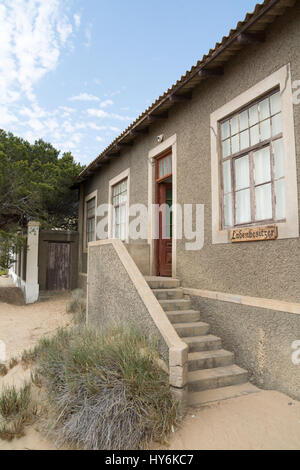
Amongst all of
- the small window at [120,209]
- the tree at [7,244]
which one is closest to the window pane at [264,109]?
the small window at [120,209]

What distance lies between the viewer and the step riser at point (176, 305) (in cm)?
536

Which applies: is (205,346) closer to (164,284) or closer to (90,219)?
(164,284)

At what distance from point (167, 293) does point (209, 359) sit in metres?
1.59

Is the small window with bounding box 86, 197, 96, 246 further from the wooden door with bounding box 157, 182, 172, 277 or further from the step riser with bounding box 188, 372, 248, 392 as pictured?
the step riser with bounding box 188, 372, 248, 392

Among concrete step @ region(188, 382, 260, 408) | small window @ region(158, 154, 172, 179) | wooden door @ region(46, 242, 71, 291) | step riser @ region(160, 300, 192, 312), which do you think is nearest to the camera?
concrete step @ region(188, 382, 260, 408)

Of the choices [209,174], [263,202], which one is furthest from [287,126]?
[209,174]

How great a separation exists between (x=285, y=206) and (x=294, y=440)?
260 centimetres

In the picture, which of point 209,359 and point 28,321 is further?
point 28,321

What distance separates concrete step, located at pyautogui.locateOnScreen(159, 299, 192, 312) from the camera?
211 inches

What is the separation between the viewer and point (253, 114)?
4676 millimetres

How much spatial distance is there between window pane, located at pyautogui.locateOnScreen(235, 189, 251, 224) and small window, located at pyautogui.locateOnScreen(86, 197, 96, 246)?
718cm

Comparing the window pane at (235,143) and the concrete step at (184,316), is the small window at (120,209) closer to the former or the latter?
the concrete step at (184,316)

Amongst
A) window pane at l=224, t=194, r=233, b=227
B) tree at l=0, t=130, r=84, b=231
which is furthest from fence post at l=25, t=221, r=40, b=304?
window pane at l=224, t=194, r=233, b=227

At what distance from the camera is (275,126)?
430 centimetres
